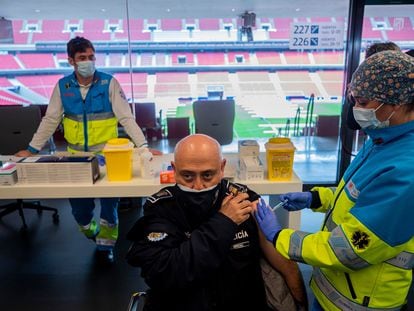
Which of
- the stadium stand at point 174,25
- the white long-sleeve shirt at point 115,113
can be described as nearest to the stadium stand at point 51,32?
the stadium stand at point 174,25

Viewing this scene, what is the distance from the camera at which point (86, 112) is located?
239 centimetres

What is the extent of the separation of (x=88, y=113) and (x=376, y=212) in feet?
6.56

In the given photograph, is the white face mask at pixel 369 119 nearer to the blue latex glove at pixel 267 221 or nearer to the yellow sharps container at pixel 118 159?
the blue latex glove at pixel 267 221

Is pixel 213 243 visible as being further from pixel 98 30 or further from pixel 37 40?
pixel 37 40

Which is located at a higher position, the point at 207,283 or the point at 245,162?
the point at 245,162

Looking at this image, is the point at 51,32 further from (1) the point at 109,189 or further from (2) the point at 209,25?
(1) the point at 109,189

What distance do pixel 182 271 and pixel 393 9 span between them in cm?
425

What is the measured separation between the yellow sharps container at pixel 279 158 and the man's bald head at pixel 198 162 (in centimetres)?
66

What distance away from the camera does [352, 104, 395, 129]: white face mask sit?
40.9 inches

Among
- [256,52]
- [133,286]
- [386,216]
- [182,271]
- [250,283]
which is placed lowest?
[133,286]

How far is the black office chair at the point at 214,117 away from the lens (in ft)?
12.7

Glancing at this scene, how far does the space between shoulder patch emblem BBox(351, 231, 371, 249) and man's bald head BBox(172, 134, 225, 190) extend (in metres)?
0.50

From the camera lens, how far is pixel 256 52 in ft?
41.1

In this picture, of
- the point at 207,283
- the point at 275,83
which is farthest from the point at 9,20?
the point at 275,83
